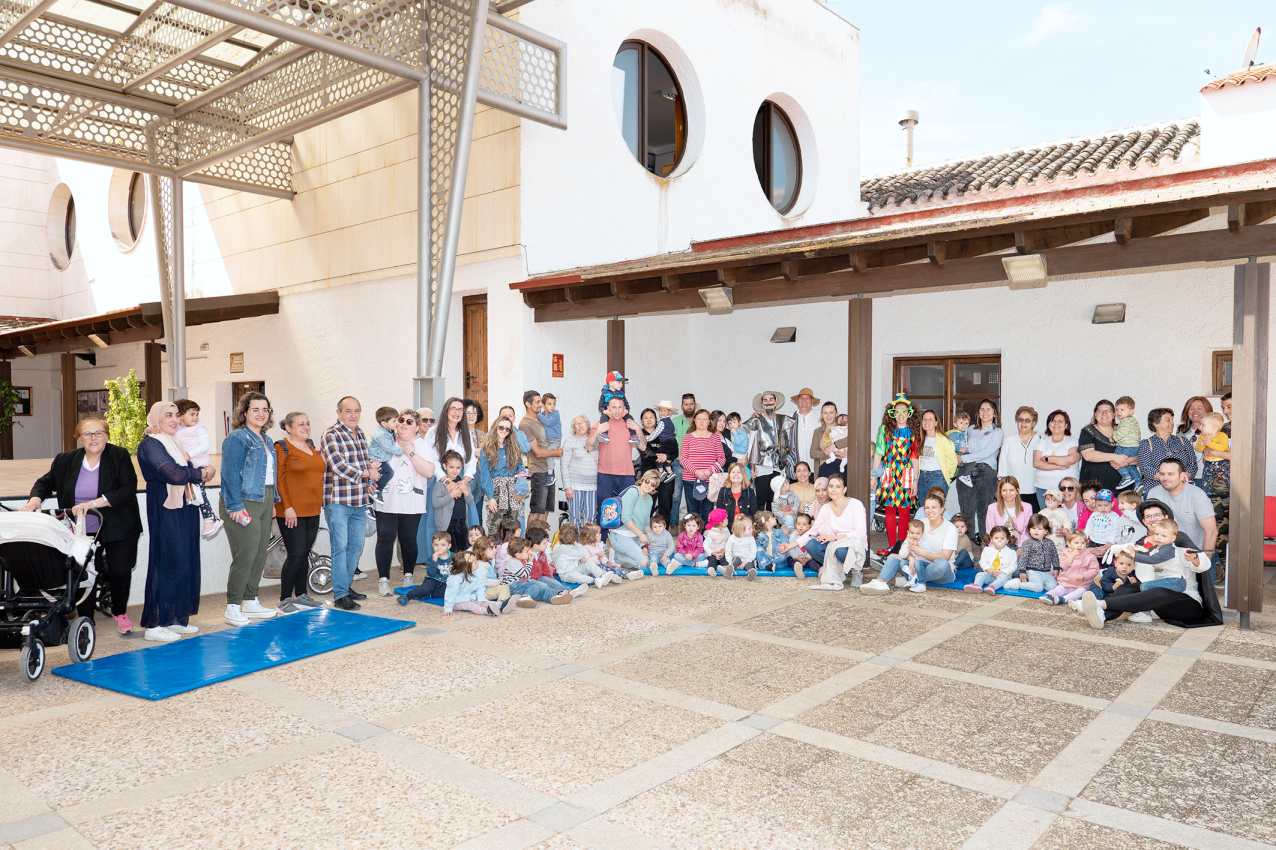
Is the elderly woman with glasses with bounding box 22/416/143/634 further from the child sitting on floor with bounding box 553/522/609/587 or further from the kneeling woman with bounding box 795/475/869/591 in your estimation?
the kneeling woman with bounding box 795/475/869/591

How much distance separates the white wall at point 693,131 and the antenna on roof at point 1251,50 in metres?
6.07

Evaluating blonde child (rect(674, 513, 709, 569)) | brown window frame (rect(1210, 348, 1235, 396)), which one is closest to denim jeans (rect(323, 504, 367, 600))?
blonde child (rect(674, 513, 709, 569))

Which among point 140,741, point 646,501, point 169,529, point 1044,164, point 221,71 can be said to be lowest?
point 140,741

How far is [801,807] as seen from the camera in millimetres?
3646

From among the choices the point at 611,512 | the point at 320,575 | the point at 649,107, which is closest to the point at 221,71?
Answer: the point at 649,107

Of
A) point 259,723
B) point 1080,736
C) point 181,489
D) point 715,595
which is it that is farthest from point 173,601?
point 1080,736

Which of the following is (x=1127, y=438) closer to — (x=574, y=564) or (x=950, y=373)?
(x=950, y=373)

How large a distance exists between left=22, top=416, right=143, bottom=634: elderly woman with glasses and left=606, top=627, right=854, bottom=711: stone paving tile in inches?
143

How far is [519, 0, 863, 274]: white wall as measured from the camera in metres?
11.4

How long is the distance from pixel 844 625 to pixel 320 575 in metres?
4.72

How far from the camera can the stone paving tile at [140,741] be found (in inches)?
156

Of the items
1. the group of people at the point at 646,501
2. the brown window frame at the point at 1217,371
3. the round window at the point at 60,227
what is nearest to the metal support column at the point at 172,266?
the group of people at the point at 646,501

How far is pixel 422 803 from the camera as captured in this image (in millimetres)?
3678

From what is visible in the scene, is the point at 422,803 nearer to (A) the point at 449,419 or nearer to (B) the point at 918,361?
(A) the point at 449,419
